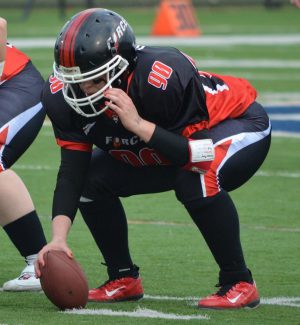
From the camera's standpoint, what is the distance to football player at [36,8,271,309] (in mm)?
5012

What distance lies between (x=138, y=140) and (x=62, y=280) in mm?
715

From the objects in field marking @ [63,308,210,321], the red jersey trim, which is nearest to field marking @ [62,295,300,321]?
field marking @ [63,308,210,321]

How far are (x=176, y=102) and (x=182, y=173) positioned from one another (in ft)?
1.09

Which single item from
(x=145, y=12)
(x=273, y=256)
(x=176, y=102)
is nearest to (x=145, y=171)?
(x=176, y=102)

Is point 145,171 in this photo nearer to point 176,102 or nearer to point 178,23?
point 176,102

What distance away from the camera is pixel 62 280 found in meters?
5.08

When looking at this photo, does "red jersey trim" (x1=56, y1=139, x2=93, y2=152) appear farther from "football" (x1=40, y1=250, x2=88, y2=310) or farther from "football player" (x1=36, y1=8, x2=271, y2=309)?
"football" (x1=40, y1=250, x2=88, y2=310)

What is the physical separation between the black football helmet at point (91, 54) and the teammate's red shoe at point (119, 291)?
965mm

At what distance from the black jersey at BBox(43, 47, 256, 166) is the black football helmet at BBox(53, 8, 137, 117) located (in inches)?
4.7

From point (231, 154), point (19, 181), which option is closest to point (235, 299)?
point (231, 154)

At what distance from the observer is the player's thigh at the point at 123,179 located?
5.44 m

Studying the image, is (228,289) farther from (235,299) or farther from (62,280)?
(62,280)

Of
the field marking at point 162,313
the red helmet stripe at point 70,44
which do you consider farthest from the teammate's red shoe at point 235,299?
the red helmet stripe at point 70,44

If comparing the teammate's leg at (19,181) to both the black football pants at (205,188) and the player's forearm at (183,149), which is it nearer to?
the black football pants at (205,188)
